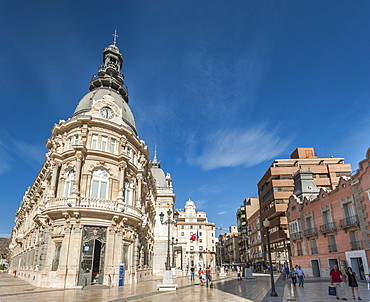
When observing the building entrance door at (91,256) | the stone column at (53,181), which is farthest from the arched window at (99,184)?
the stone column at (53,181)

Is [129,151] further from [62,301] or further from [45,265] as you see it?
[62,301]

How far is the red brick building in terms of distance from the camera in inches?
929

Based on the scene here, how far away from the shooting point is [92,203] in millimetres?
21656

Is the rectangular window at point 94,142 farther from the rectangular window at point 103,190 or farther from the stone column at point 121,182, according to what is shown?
the rectangular window at point 103,190

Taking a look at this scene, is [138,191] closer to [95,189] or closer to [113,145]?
[95,189]

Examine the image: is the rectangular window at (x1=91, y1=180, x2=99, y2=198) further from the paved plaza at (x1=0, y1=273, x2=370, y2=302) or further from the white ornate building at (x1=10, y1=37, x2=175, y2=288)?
the paved plaza at (x1=0, y1=273, x2=370, y2=302)

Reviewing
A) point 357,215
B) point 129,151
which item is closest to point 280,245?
point 357,215

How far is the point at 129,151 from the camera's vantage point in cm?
2670

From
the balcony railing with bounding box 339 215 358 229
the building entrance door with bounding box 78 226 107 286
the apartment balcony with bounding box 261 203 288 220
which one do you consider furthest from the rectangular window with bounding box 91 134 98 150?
the apartment balcony with bounding box 261 203 288 220

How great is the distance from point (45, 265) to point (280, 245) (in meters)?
38.7

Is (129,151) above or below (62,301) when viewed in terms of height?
above

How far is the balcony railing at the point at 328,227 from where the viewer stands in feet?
90.1

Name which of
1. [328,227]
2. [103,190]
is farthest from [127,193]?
[328,227]

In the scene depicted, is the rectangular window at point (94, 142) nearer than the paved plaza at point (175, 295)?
No
